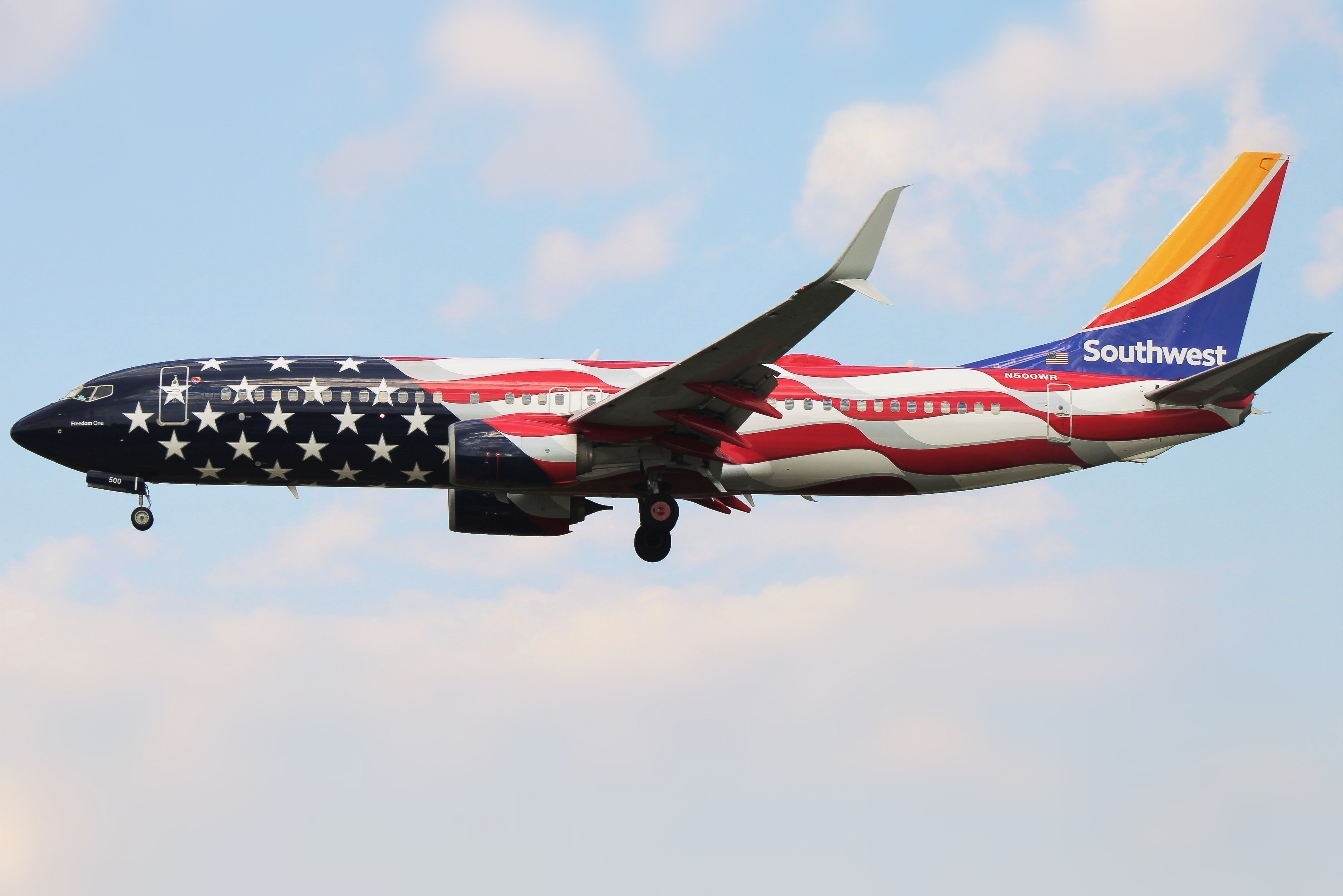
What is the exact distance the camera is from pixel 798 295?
29.6m

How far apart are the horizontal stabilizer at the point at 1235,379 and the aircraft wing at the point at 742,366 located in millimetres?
10303

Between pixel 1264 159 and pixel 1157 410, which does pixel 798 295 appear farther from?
pixel 1264 159

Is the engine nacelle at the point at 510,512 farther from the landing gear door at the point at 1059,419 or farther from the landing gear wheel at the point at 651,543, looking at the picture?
the landing gear door at the point at 1059,419

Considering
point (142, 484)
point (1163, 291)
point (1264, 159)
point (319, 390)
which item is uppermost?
point (1264, 159)

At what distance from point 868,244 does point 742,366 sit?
206 inches

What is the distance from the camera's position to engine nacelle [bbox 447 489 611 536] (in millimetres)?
39250

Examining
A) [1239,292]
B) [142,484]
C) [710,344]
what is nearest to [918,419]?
[710,344]

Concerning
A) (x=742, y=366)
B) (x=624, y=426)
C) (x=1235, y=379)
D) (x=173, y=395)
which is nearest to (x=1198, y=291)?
(x=1235, y=379)

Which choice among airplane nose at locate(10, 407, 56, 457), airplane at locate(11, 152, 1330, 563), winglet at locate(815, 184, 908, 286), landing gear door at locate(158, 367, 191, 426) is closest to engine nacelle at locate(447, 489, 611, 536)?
airplane at locate(11, 152, 1330, 563)

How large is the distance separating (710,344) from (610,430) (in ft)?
14.1

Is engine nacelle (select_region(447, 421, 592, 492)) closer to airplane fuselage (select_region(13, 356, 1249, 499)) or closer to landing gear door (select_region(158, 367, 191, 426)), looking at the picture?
airplane fuselage (select_region(13, 356, 1249, 499))

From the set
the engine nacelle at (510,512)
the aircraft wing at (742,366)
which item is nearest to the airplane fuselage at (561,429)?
the aircraft wing at (742,366)

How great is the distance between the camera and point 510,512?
39469mm

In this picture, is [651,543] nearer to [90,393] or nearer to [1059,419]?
[1059,419]
